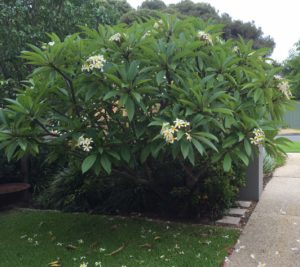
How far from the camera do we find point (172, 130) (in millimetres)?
3922

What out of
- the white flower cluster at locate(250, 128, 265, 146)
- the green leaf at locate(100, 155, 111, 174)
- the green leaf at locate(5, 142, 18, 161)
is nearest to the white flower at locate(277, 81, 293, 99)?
the white flower cluster at locate(250, 128, 265, 146)

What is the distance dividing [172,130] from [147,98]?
80 cm

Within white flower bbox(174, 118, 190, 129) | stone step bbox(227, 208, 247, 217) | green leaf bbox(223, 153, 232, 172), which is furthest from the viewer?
stone step bbox(227, 208, 247, 217)

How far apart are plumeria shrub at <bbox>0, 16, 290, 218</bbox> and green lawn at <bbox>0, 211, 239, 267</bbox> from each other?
3.13ft

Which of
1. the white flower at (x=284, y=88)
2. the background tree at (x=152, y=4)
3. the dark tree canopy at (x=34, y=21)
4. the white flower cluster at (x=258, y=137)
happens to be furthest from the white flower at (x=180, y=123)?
the background tree at (x=152, y=4)

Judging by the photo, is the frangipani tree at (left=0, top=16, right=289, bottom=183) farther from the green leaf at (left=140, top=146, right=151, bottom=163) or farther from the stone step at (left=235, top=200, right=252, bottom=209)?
the stone step at (left=235, top=200, right=252, bottom=209)

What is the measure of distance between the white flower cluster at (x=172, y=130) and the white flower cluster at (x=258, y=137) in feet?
2.35

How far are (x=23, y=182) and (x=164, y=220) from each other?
327 cm

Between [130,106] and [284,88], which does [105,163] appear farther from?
[284,88]

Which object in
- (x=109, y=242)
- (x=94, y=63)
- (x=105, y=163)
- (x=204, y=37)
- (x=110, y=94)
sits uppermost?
(x=204, y=37)

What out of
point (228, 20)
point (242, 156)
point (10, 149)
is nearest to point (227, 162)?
point (242, 156)

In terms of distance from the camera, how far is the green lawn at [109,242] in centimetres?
449

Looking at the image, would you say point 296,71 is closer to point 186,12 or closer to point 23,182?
point 186,12

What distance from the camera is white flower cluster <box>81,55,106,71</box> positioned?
13.8ft
